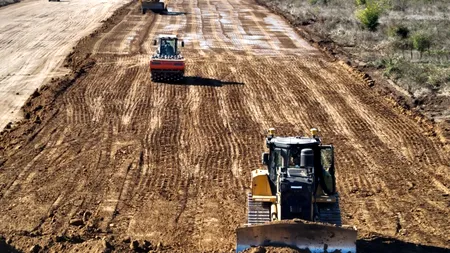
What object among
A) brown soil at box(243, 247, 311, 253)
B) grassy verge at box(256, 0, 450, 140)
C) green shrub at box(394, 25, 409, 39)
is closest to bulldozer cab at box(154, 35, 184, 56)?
grassy verge at box(256, 0, 450, 140)

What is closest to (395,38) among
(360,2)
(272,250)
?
(360,2)

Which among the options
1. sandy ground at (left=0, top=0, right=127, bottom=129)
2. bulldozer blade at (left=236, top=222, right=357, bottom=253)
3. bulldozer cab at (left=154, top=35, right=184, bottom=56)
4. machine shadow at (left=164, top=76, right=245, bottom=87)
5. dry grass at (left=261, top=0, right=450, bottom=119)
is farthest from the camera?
bulldozer cab at (left=154, top=35, right=184, bottom=56)

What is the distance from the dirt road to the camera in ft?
49.3

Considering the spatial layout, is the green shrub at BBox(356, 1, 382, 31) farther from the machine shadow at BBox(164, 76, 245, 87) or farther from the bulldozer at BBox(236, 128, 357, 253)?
the bulldozer at BBox(236, 128, 357, 253)

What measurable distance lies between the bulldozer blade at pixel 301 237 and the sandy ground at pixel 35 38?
14467 millimetres

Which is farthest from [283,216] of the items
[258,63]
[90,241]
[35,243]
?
[258,63]

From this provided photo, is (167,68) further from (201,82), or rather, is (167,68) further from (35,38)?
(35,38)

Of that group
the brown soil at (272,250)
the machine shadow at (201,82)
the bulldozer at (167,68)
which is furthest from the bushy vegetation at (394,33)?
the brown soil at (272,250)

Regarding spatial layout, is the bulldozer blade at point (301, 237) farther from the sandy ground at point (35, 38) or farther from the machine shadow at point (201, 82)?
the machine shadow at point (201, 82)

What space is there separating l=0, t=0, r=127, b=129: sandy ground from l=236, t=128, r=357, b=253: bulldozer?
13675mm

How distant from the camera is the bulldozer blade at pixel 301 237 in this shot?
1183cm

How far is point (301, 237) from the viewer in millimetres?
11922

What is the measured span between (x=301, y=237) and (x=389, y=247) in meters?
2.67

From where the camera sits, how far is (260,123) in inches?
961
